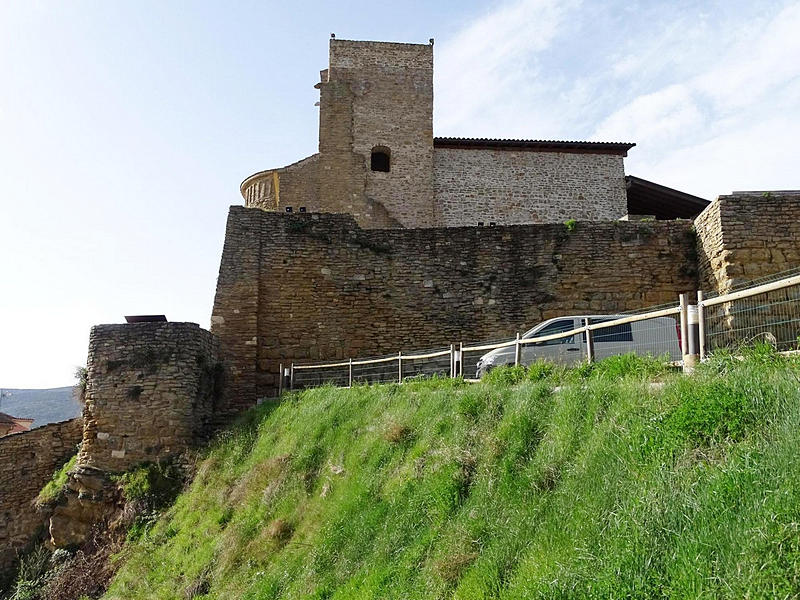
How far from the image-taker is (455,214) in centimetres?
2561

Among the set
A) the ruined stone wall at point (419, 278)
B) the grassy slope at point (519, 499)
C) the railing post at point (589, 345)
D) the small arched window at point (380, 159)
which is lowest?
the grassy slope at point (519, 499)

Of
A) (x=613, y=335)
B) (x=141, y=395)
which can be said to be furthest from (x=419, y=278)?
(x=613, y=335)

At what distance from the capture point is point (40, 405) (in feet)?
381

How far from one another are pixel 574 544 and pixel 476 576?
1.06 meters

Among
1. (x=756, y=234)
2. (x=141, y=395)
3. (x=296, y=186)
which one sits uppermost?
(x=296, y=186)

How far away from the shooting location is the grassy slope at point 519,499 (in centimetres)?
461

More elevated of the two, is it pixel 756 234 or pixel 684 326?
pixel 756 234

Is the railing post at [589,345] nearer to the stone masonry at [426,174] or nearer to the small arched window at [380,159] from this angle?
the stone masonry at [426,174]

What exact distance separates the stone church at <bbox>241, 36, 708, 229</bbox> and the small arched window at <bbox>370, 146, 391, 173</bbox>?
4 centimetres

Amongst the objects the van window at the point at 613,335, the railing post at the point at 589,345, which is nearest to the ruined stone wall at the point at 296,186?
the van window at the point at 613,335

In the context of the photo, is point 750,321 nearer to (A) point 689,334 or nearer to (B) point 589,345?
(A) point 689,334

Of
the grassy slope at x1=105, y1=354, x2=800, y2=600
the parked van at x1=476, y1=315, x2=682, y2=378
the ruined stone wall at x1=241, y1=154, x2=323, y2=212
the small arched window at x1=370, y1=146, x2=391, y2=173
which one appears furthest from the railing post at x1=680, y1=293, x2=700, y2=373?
the small arched window at x1=370, y1=146, x2=391, y2=173

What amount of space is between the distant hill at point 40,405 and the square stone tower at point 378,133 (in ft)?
277

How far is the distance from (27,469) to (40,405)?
4473 inches
